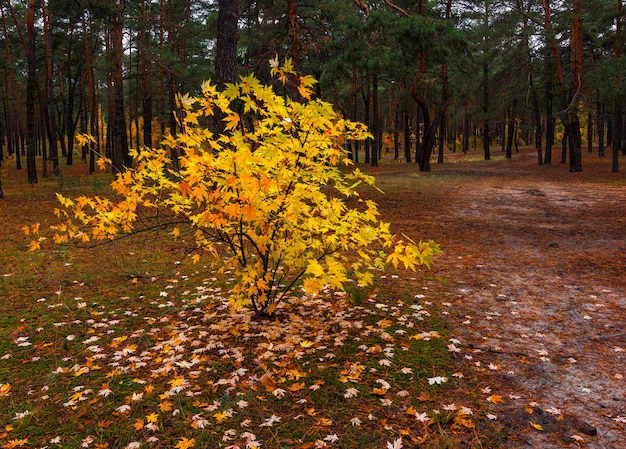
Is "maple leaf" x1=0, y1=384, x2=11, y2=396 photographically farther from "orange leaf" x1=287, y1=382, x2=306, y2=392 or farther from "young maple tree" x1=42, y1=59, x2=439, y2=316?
"orange leaf" x1=287, y1=382, x2=306, y2=392

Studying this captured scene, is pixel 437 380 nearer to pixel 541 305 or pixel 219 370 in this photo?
pixel 219 370

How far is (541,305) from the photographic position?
5.40 m

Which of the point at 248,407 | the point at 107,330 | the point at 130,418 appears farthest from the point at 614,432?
the point at 107,330

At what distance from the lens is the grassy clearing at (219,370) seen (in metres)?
3.05

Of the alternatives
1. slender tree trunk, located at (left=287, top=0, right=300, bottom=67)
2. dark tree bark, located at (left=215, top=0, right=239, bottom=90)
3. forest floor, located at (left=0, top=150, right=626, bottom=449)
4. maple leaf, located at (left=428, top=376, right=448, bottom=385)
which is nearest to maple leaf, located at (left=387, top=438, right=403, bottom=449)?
forest floor, located at (left=0, top=150, right=626, bottom=449)

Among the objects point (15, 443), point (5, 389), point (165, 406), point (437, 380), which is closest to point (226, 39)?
point (5, 389)

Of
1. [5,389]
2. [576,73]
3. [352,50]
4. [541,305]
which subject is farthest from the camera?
[576,73]

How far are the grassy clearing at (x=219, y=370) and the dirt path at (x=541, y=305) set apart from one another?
36cm

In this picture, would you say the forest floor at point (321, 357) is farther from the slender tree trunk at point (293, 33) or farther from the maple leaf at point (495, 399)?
the slender tree trunk at point (293, 33)

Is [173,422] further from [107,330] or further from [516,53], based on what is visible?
[516,53]

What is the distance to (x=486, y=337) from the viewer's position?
178 inches

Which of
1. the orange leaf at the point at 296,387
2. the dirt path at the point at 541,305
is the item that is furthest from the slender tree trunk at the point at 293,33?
the orange leaf at the point at 296,387

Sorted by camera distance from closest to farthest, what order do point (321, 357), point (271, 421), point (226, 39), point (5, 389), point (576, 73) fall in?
point (271, 421)
point (5, 389)
point (321, 357)
point (226, 39)
point (576, 73)

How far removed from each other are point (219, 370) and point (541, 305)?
398 cm
